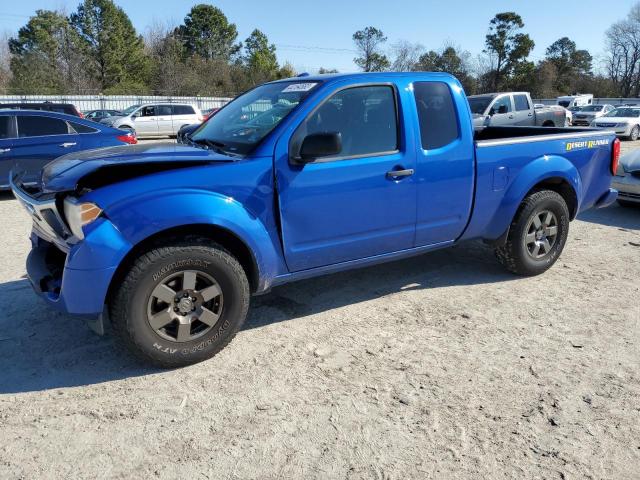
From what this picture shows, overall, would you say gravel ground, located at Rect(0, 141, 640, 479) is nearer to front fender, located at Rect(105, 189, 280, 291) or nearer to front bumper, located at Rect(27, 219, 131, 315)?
front bumper, located at Rect(27, 219, 131, 315)

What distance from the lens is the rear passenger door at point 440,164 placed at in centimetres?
402

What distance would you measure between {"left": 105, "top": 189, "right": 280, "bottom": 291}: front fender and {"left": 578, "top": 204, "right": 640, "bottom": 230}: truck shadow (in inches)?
236

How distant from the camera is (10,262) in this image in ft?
17.7

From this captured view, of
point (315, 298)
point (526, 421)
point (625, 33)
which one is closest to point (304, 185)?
point (315, 298)

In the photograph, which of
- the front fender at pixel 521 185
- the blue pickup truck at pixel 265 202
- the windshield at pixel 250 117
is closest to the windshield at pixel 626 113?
the front fender at pixel 521 185

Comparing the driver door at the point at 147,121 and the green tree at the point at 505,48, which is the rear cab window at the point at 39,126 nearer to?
the driver door at the point at 147,121

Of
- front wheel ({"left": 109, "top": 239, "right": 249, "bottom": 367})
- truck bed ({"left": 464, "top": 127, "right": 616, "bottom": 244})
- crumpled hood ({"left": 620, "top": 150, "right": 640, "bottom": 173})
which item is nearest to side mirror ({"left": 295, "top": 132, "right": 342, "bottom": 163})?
front wheel ({"left": 109, "top": 239, "right": 249, "bottom": 367})

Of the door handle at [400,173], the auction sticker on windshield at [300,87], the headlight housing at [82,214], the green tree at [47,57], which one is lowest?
the headlight housing at [82,214]

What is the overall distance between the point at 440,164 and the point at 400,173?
410mm

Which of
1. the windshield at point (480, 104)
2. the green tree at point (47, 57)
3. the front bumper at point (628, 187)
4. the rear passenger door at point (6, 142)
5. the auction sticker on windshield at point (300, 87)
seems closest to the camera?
the auction sticker on windshield at point (300, 87)

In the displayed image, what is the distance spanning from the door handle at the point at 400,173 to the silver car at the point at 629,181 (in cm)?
579

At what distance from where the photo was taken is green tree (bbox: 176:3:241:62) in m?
72.1

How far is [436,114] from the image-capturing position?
4.14 meters

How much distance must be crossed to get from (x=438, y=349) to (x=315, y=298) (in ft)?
4.16
